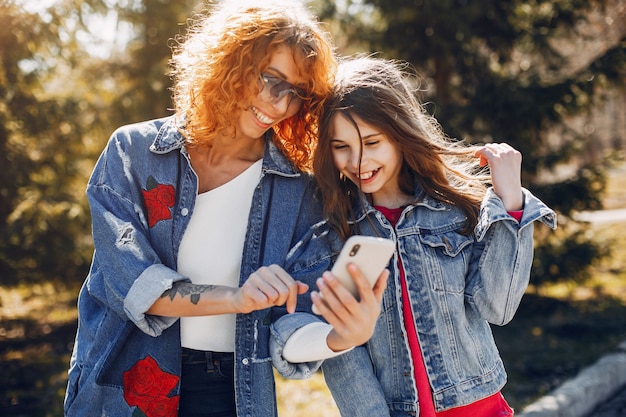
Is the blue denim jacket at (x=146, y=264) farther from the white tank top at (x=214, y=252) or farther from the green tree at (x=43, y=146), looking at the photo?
the green tree at (x=43, y=146)

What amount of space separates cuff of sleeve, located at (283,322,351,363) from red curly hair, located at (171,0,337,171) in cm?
66

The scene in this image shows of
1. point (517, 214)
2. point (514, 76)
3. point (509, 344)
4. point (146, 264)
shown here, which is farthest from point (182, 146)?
point (514, 76)

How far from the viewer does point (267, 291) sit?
5.75 feet

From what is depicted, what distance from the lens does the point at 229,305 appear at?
1.85 meters

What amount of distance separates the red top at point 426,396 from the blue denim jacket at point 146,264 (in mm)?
353

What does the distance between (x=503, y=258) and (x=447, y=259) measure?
0.61 ft

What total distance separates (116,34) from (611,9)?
6.22m

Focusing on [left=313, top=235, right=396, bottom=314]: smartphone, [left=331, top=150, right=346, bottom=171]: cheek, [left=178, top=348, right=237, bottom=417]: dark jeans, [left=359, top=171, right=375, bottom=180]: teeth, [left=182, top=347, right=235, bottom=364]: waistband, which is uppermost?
[left=313, top=235, right=396, bottom=314]: smartphone

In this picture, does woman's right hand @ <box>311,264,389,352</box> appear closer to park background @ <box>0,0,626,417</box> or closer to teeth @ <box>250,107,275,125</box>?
teeth @ <box>250,107,275,125</box>

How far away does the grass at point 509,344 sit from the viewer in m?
4.93

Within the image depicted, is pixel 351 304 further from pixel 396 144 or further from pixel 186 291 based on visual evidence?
pixel 396 144

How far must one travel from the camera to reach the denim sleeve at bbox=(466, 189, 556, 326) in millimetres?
2121

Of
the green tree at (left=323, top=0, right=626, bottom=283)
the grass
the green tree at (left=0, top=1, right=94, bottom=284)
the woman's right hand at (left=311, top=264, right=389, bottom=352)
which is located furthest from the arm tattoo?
the green tree at (left=323, top=0, right=626, bottom=283)

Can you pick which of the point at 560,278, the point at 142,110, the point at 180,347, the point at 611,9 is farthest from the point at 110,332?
the point at 611,9
